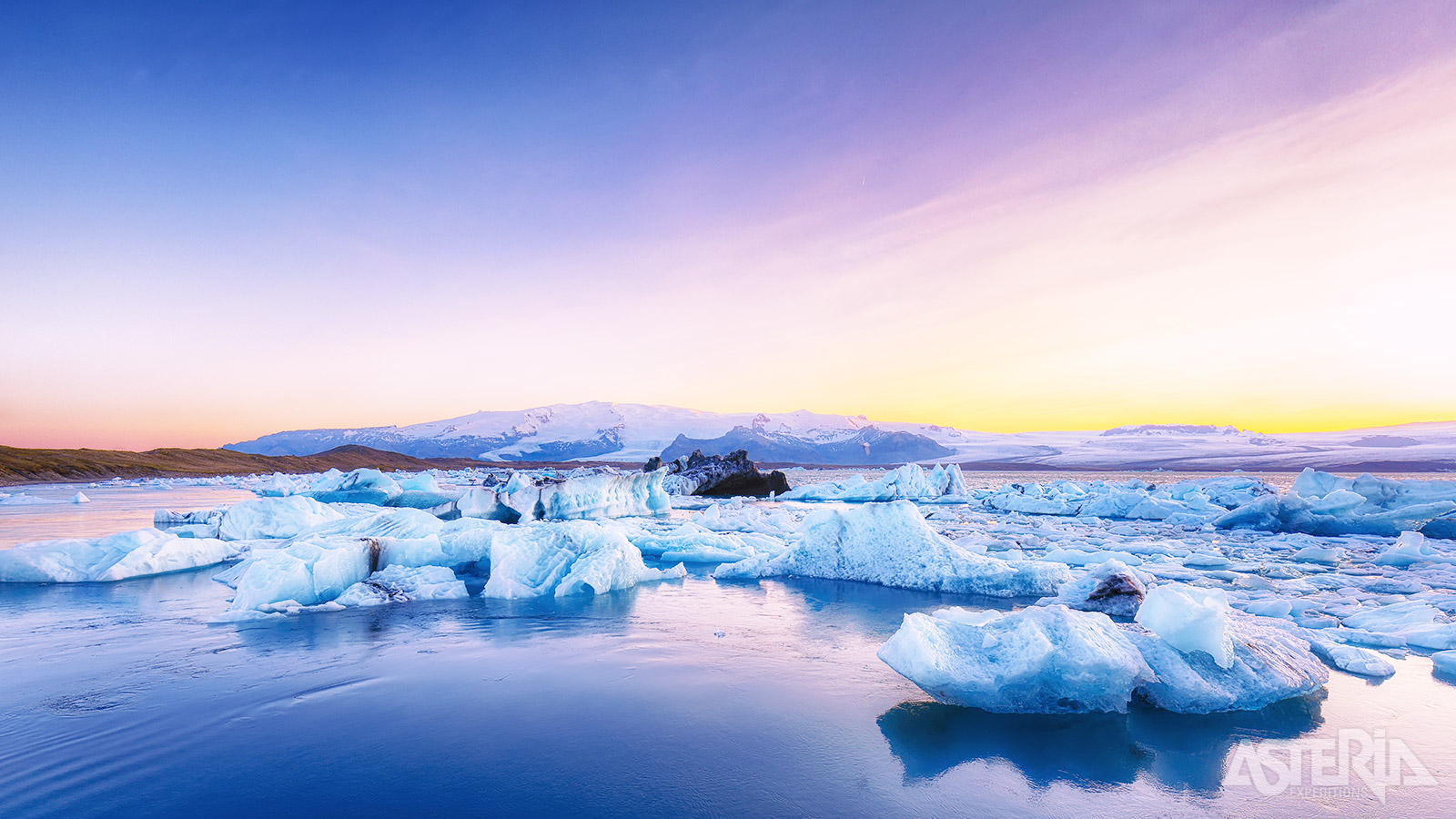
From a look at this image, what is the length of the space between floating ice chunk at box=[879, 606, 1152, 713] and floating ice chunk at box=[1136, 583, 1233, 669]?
0.97ft

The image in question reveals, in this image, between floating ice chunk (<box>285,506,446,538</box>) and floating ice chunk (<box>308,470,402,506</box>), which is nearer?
floating ice chunk (<box>285,506,446,538</box>)

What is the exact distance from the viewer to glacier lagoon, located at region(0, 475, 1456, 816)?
2.89 m

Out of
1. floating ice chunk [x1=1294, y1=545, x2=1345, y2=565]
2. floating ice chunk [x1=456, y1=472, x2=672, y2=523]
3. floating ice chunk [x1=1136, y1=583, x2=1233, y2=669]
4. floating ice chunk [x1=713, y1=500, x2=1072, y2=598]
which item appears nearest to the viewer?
floating ice chunk [x1=1136, y1=583, x2=1233, y2=669]

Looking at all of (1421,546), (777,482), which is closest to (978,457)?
(777,482)

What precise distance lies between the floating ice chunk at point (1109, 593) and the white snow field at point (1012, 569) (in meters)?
0.02

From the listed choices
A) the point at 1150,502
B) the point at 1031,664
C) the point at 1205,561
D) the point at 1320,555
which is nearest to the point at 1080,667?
the point at 1031,664

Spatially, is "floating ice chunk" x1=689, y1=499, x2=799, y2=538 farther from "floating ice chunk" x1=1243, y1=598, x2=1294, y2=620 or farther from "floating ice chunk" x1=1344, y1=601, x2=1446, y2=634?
"floating ice chunk" x1=1344, y1=601, x2=1446, y2=634

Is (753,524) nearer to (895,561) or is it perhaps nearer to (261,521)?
(895,561)

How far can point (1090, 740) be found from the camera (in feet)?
11.8

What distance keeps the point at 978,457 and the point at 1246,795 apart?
117 meters

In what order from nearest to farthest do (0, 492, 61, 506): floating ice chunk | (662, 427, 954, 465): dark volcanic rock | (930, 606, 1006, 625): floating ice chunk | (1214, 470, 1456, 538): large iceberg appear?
(930, 606, 1006, 625): floating ice chunk < (1214, 470, 1456, 538): large iceberg < (0, 492, 61, 506): floating ice chunk < (662, 427, 954, 465): dark volcanic rock

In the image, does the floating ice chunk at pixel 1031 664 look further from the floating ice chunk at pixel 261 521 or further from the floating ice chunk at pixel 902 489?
the floating ice chunk at pixel 902 489

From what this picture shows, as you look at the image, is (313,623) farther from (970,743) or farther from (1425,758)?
(1425,758)

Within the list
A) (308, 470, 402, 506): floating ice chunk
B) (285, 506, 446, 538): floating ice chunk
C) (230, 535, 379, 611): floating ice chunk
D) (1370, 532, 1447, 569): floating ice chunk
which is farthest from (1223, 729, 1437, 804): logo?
(308, 470, 402, 506): floating ice chunk
